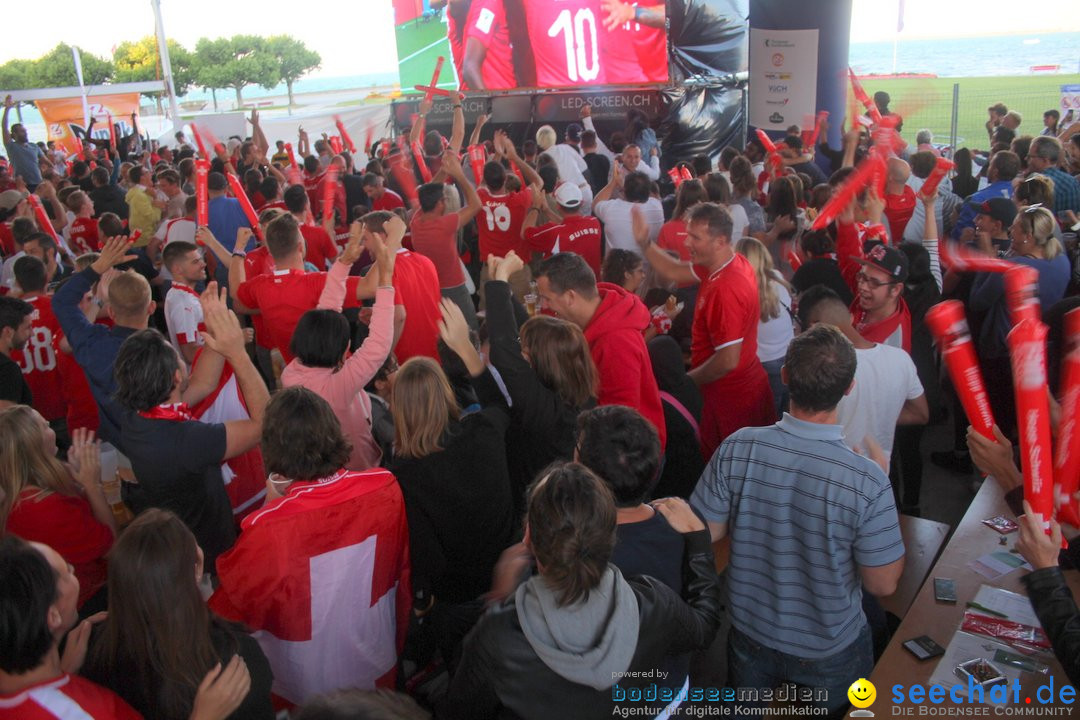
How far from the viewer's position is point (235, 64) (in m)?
31.9

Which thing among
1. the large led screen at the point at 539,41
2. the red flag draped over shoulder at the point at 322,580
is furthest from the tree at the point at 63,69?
the red flag draped over shoulder at the point at 322,580

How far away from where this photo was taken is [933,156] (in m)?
6.32

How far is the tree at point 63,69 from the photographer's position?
30594mm

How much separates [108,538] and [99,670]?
3.26ft

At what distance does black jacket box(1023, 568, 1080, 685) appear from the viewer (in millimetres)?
1729

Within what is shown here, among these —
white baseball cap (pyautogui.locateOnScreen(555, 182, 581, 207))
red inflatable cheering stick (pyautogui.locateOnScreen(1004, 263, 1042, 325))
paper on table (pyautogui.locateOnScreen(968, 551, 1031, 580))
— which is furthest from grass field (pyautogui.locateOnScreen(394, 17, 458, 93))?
red inflatable cheering stick (pyautogui.locateOnScreen(1004, 263, 1042, 325))

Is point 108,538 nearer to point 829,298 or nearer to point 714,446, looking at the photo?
point 714,446

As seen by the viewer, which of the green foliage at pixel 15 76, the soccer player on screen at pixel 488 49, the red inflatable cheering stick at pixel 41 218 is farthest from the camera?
the green foliage at pixel 15 76

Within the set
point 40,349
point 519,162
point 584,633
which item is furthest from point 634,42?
point 584,633

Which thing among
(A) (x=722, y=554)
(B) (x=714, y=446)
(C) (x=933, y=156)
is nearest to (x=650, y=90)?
(C) (x=933, y=156)

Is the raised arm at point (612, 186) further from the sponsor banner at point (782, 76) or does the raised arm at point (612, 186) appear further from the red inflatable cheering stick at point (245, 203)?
the sponsor banner at point (782, 76)

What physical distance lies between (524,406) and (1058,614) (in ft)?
5.67

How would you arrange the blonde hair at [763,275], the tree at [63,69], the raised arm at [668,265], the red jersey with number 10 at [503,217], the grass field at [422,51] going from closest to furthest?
the blonde hair at [763,275], the raised arm at [668,265], the red jersey with number 10 at [503,217], the grass field at [422,51], the tree at [63,69]

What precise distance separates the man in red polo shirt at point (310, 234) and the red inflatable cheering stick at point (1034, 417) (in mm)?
5252
